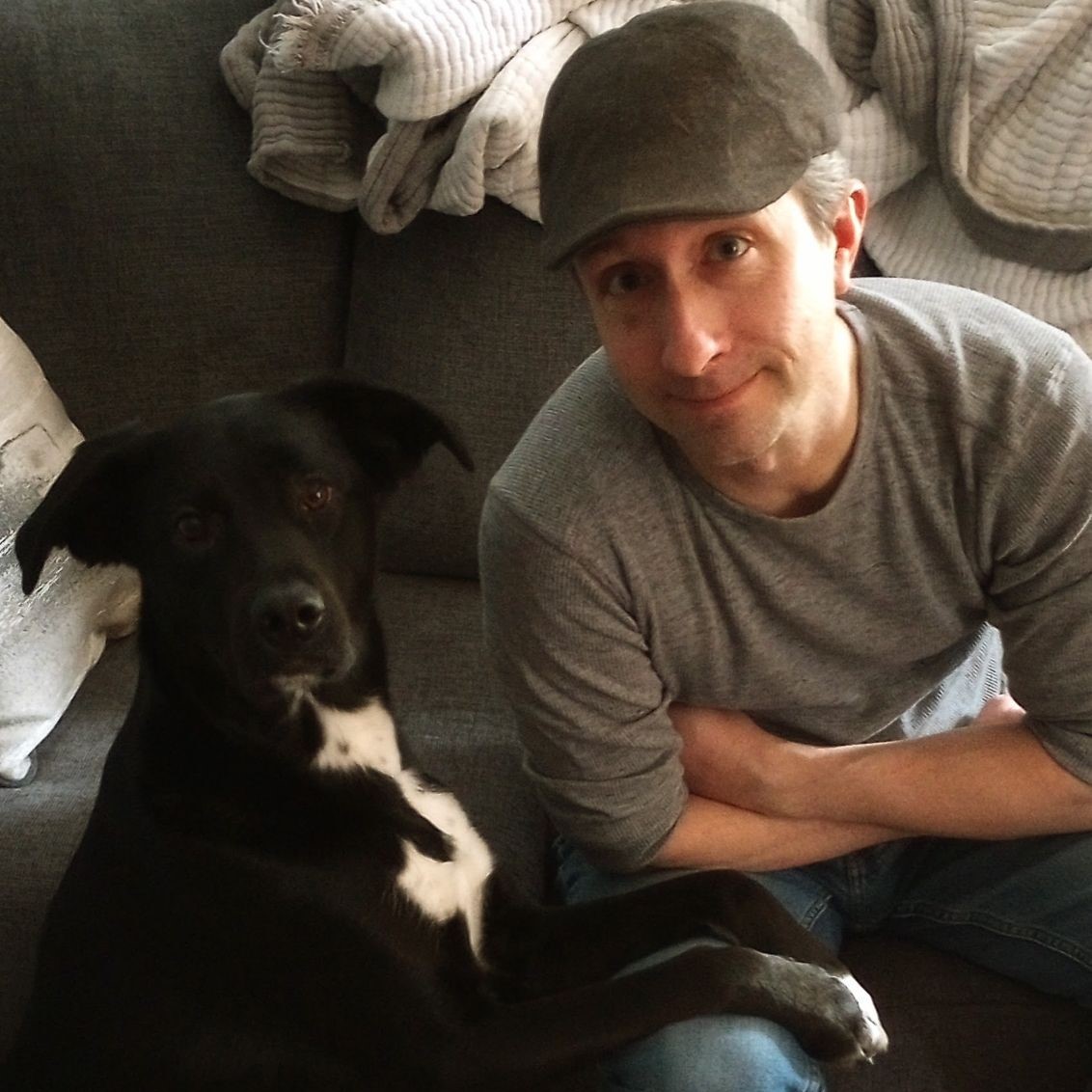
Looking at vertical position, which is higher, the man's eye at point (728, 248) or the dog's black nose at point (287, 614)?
the man's eye at point (728, 248)

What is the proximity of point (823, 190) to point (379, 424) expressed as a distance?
1.82 ft

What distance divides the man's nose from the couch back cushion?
804mm

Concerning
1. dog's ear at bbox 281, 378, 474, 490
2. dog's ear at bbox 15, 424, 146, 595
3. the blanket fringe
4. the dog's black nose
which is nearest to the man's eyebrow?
dog's ear at bbox 281, 378, 474, 490

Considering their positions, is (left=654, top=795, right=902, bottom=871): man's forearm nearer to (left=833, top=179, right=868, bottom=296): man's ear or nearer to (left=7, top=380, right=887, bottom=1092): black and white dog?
(left=7, top=380, right=887, bottom=1092): black and white dog

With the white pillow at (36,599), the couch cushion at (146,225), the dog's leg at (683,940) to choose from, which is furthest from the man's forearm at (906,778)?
the couch cushion at (146,225)

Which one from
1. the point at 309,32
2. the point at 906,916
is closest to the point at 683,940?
the point at 906,916

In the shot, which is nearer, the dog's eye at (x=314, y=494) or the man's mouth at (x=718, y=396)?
the man's mouth at (x=718, y=396)

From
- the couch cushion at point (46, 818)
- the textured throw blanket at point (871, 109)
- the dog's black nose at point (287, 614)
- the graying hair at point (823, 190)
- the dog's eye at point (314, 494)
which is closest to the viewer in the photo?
the graying hair at point (823, 190)

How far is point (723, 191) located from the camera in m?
0.98

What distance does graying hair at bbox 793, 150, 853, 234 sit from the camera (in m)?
1.08

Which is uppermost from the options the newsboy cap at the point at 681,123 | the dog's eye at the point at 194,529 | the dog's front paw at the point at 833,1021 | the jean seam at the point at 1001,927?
the newsboy cap at the point at 681,123

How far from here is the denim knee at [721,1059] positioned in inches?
44.2

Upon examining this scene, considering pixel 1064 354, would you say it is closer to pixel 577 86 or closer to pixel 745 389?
pixel 745 389

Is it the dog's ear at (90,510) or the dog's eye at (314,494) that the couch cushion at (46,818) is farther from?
the dog's eye at (314,494)
